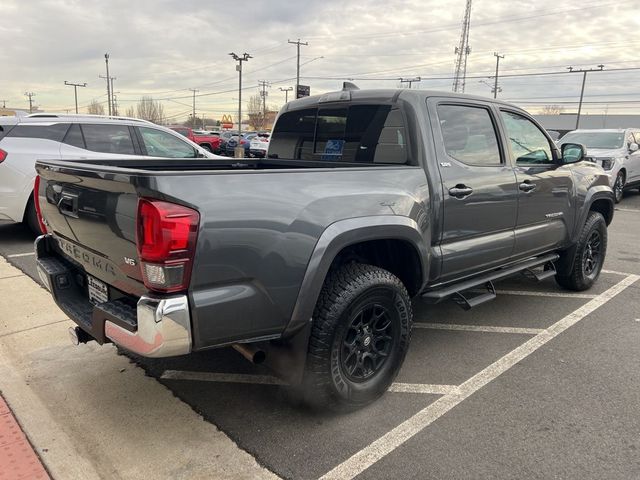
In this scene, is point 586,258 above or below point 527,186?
below

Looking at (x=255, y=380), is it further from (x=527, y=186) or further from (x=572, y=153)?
(x=572, y=153)

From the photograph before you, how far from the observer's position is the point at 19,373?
3430 millimetres

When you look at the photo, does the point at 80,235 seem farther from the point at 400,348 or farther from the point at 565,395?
the point at 565,395

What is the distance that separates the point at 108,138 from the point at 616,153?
36.7 ft

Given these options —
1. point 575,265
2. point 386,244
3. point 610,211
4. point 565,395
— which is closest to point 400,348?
point 386,244

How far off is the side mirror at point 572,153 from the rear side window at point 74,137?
6194mm

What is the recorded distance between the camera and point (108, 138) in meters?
7.47

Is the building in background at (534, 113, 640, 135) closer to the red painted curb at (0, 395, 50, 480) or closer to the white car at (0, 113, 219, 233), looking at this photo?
the white car at (0, 113, 219, 233)

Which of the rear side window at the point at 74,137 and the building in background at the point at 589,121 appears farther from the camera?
the building in background at the point at 589,121

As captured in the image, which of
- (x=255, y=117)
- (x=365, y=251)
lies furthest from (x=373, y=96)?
(x=255, y=117)

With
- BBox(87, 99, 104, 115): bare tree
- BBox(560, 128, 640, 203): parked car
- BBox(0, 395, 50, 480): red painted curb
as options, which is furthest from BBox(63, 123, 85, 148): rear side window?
BBox(87, 99, 104, 115): bare tree

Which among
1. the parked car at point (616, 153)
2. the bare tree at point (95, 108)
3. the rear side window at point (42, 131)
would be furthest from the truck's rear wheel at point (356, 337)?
the bare tree at point (95, 108)

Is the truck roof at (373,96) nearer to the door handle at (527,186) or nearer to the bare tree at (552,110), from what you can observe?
the door handle at (527,186)

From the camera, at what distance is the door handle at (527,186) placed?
4.12 metres
